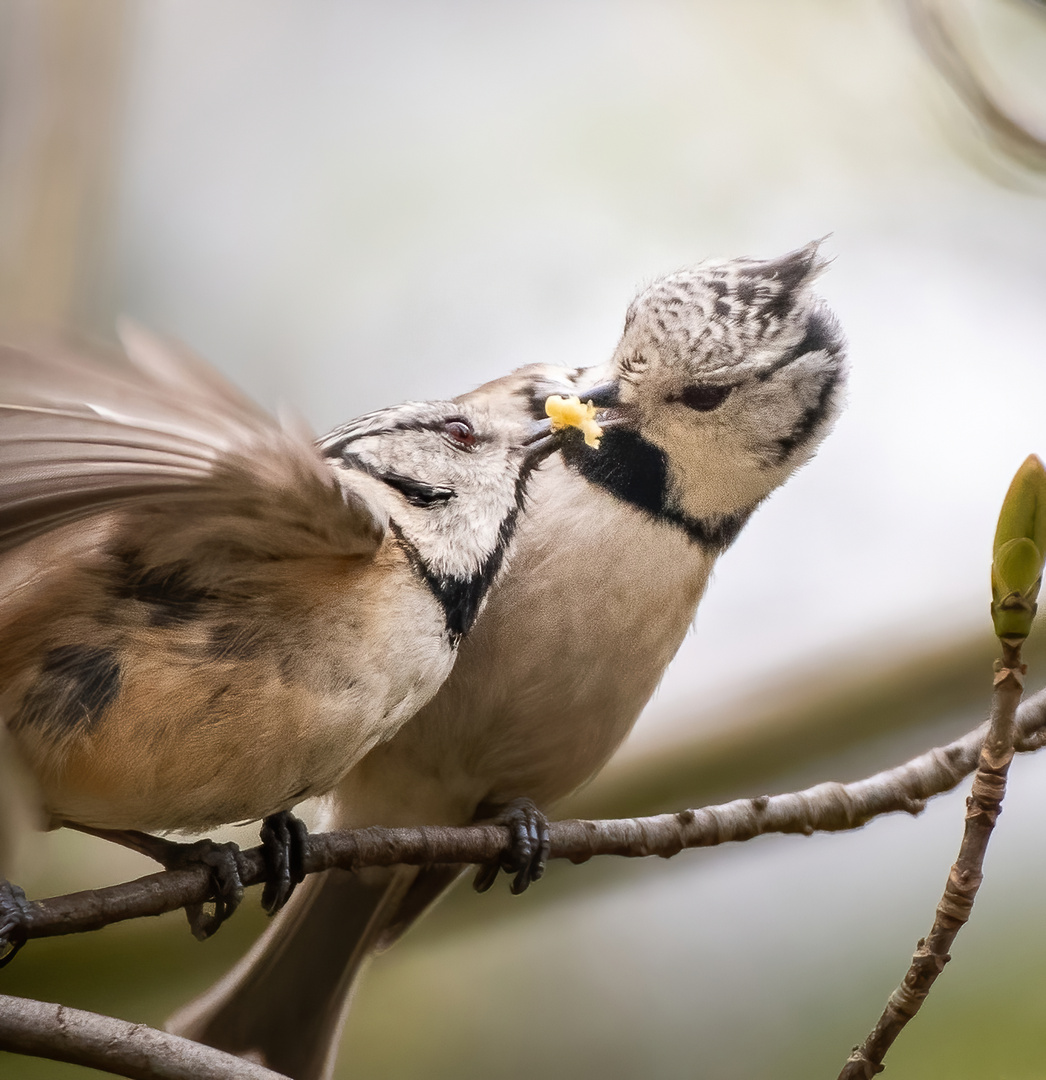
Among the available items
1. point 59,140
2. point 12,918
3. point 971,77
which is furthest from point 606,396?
point 59,140

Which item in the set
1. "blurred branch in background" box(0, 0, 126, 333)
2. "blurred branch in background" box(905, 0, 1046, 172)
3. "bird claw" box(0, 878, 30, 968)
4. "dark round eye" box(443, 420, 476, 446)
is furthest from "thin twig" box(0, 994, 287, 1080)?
"blurred branch in background" box(905, 0, 1046, 172)

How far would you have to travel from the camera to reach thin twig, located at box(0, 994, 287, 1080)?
387 millimetres

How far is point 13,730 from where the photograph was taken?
0.46 metres

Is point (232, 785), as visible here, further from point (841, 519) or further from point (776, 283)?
point (841, 519)

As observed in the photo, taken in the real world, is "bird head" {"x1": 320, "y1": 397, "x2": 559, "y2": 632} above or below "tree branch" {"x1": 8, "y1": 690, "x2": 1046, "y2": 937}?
above

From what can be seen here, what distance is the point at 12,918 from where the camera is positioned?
43 cm

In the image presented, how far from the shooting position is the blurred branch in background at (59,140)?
2.99ft

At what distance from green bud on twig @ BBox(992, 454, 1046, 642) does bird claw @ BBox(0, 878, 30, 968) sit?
399 mm

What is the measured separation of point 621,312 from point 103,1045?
494mm

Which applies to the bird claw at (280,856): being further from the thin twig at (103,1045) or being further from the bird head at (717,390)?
the bird head at (717,390)

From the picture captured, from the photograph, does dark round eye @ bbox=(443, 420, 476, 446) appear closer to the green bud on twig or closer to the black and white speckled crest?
the black and white speckled crest

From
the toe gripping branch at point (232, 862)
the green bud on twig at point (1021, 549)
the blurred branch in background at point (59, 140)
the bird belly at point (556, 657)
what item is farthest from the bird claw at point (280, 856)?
the blurred branch in background at point (59, 140)

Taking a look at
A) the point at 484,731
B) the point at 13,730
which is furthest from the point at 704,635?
the point at 13,730

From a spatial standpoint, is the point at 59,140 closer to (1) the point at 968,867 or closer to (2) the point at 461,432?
(2) the point at 461,432
